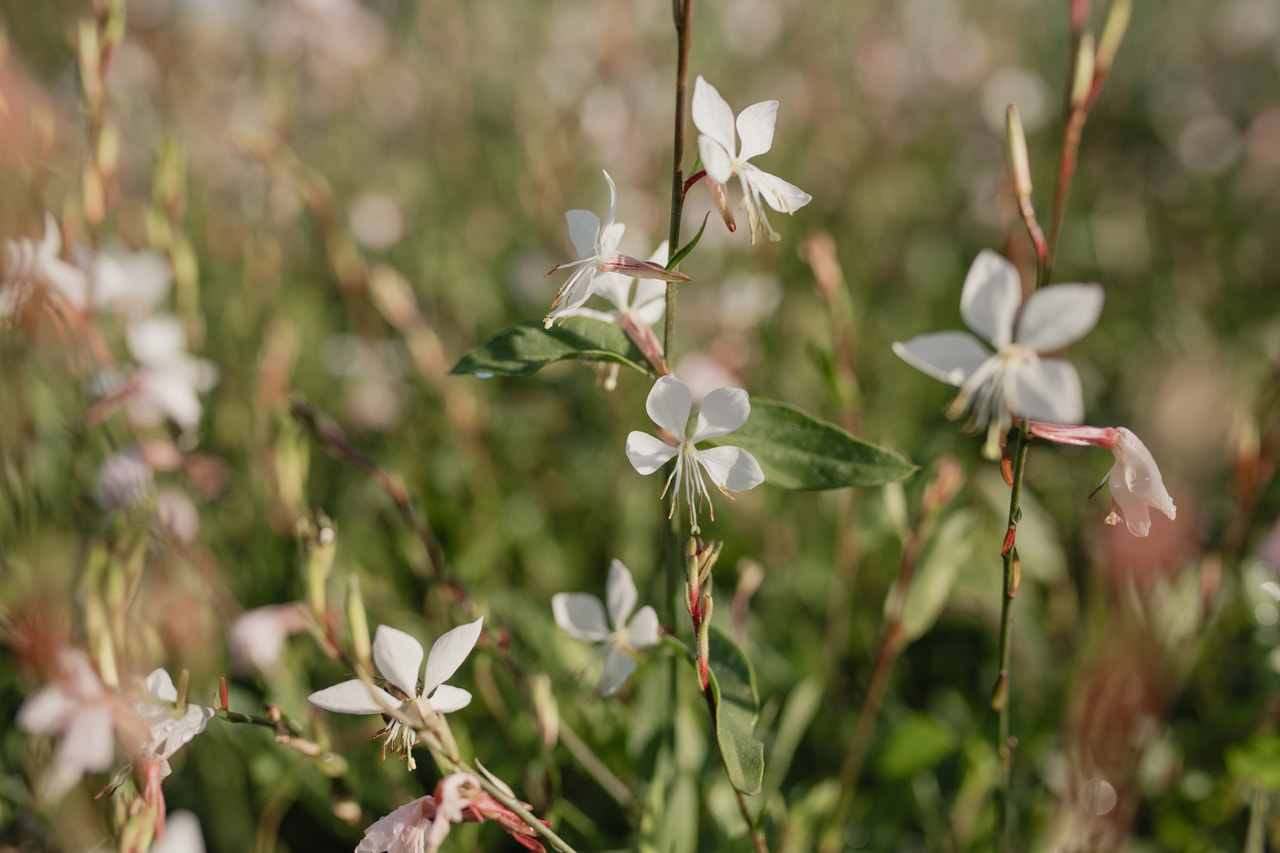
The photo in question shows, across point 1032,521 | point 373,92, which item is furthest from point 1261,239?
point 373,92

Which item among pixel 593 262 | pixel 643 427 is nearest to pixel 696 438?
pixel 593 262

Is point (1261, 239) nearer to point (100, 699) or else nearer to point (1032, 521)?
point (1032, 521)

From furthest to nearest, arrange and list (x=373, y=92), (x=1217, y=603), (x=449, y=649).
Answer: (x=373, y=92) < (x=1217, y=603) < (x=449, y=649)

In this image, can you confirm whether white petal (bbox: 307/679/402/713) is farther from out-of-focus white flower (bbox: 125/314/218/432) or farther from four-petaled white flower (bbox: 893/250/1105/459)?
out-of-focus white flower (bbox: 125/314/218/432)

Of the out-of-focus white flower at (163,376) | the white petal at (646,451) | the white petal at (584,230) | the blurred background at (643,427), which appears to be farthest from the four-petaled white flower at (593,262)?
the out-of-focus white flower at (163,376)

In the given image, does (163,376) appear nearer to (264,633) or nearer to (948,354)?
(264,633)

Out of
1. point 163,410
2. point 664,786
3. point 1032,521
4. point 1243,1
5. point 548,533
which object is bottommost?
point 548,533
